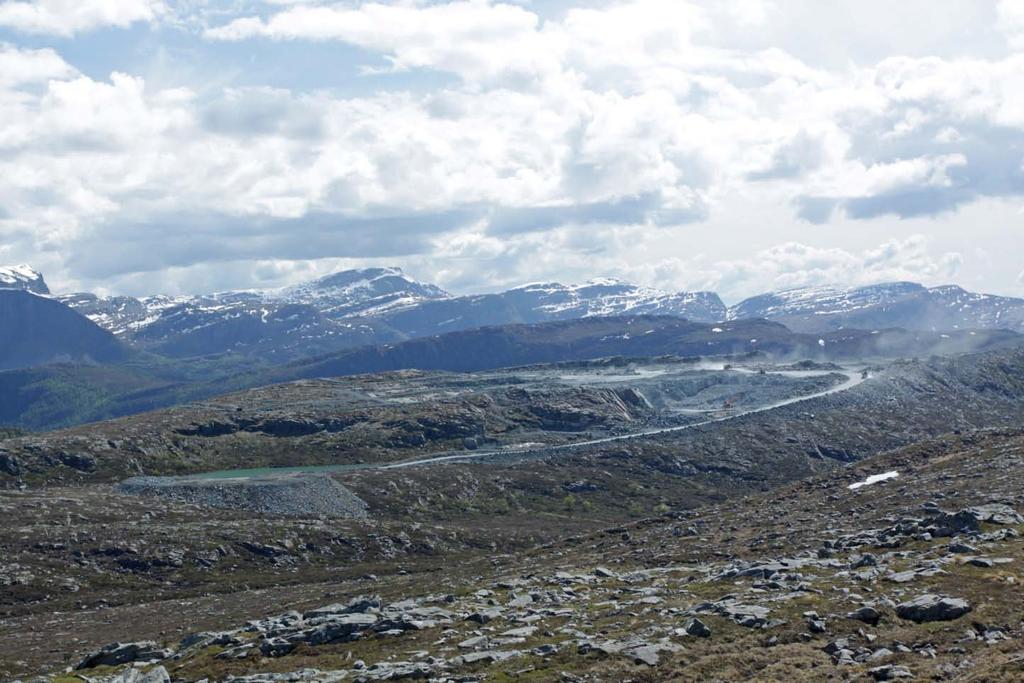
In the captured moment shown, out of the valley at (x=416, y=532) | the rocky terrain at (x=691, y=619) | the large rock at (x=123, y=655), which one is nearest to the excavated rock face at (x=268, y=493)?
the valley at (x=416, y=532)

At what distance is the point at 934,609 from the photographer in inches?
1681

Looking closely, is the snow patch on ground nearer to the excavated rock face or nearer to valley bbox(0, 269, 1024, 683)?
valley bbox(0, 269, 1024, 683)

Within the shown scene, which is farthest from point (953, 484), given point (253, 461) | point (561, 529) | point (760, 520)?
point (253, 461)

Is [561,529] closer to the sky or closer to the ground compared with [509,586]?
closer to the ground

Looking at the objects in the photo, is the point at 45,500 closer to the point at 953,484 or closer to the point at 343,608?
the point at 343,608

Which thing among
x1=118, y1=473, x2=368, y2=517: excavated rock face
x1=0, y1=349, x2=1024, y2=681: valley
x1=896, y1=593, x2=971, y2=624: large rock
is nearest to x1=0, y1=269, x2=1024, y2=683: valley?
x1=896, y1=593, x2=971, y2=624: large rock

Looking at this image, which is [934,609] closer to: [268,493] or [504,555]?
[504,555]

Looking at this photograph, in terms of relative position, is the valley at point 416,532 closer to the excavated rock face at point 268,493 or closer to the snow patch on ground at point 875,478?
the excavated rock face at point 268,493

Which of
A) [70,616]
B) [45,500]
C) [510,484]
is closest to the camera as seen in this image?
[70,616]

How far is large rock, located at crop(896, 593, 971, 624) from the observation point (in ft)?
138

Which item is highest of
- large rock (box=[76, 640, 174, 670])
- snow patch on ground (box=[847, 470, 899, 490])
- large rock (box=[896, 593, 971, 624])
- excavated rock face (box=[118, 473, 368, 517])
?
large rock (box=[896, 593, 971, 624])

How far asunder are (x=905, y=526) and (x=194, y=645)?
44.5 metres

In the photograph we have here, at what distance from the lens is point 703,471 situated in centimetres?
17475

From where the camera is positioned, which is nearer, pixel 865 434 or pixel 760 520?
pixel 760 520
